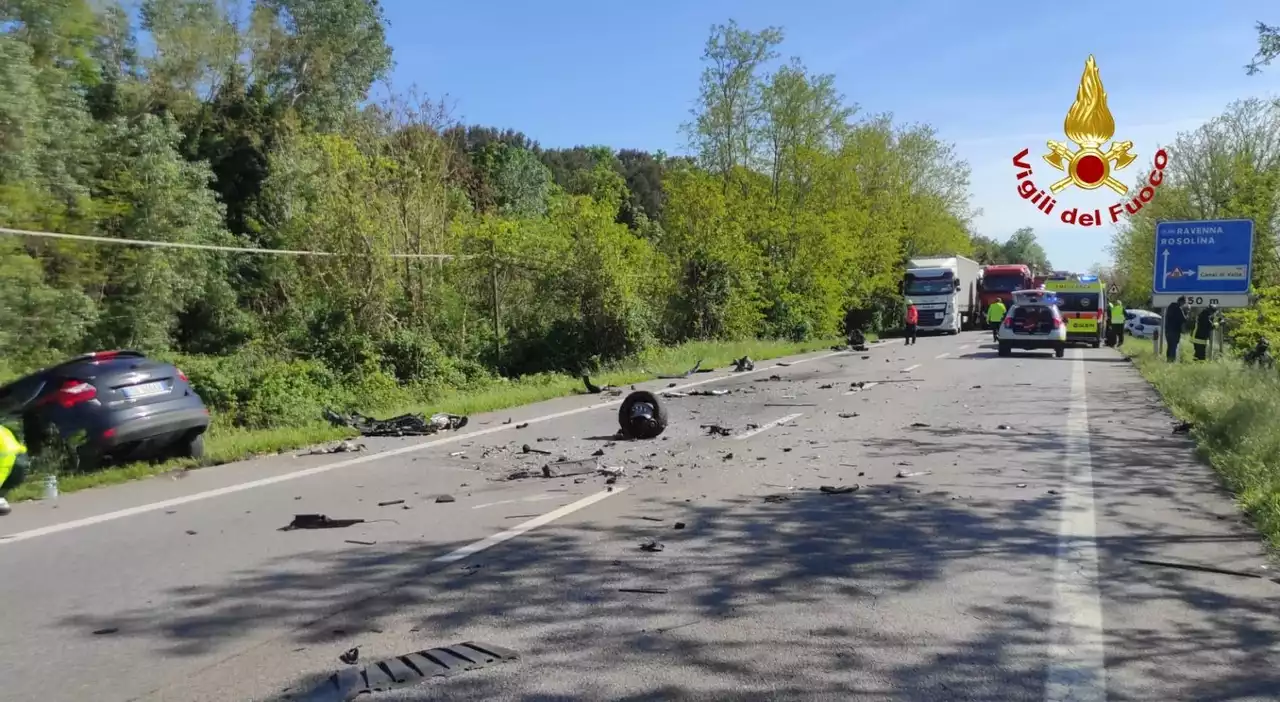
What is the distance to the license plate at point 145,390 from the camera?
32.2 ft

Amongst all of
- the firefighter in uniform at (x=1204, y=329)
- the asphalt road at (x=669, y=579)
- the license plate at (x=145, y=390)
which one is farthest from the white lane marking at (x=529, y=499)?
the firefighter in uniform at (x=1204, y=329)

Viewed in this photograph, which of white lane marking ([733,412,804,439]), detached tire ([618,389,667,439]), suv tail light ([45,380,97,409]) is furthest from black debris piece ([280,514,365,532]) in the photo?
white lane marking ([733,412,804,439])

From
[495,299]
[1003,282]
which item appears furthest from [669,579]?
[1003,282]

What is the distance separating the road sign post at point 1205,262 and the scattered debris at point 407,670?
23822 mm

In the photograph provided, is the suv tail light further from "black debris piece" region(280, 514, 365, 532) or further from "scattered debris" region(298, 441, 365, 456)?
"black debris piece" region(280, 514, 365, 532)

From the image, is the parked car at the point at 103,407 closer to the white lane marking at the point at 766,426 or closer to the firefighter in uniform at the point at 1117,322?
the white lane marking at the point at 766,426

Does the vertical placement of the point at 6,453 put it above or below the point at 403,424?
above

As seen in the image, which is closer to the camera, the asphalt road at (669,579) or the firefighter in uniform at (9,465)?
the asphalt road at (669,579)

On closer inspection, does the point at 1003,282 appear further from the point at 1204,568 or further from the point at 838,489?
the point at 1204,568

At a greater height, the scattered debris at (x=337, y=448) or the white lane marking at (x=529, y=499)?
the white lane marking at (x=529, y=499)

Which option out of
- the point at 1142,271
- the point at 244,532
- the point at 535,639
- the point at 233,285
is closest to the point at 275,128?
the point at 233,285

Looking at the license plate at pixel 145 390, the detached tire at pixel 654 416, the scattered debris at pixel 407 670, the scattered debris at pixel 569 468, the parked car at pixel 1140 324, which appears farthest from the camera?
the parked car at pixel 1140 324

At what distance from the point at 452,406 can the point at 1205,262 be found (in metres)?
19.0

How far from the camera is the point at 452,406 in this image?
627 inches
